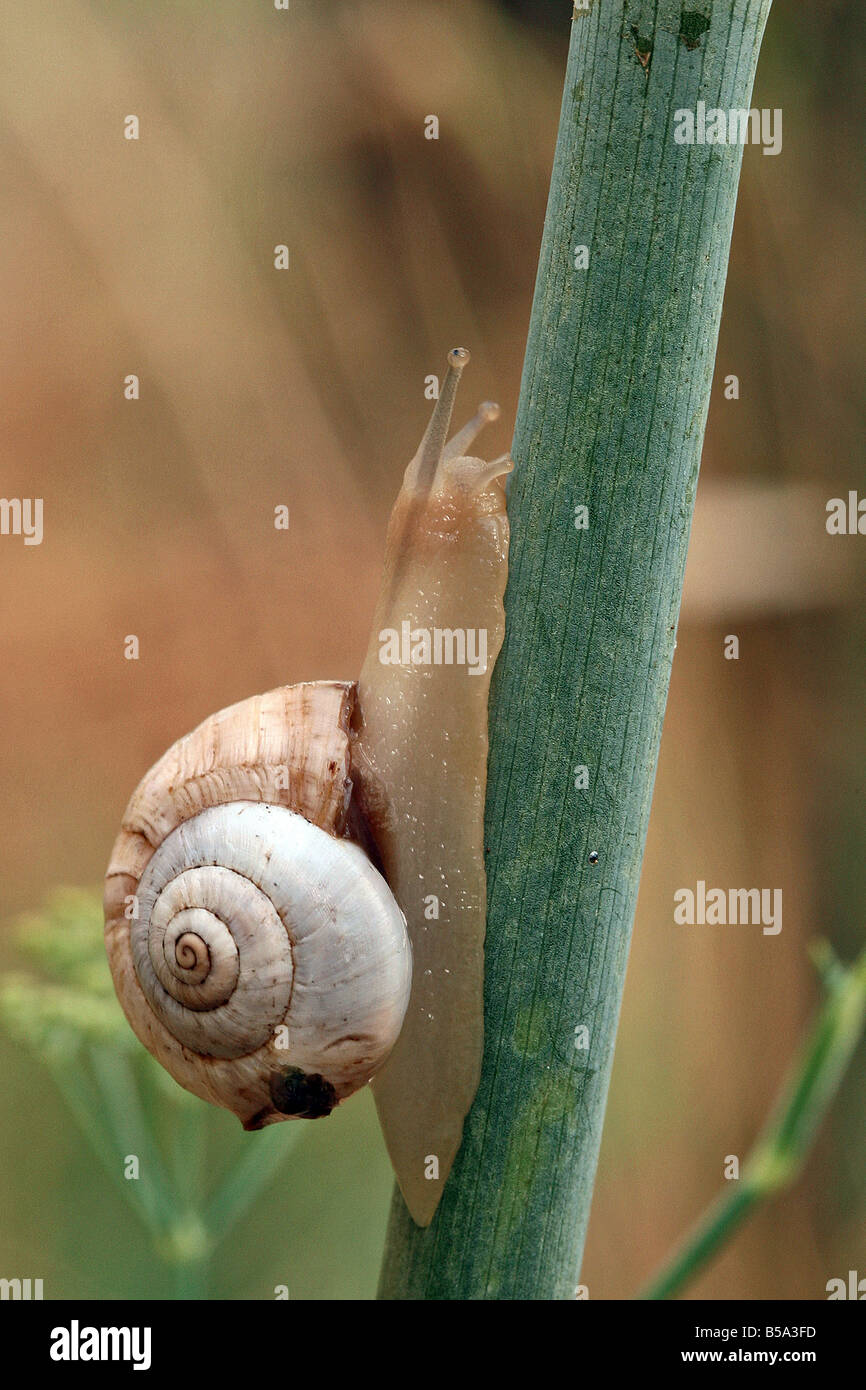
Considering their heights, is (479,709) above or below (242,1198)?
above

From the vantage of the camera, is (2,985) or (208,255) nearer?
(2,985)

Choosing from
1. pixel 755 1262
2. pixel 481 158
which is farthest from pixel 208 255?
pixel 755 1262

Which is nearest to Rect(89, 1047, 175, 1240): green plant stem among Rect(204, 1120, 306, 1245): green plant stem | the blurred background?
Rect(204, 1120, 306, 1245): green plant stem

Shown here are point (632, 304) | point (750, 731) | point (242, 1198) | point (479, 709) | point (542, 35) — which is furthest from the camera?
point (750, 731)

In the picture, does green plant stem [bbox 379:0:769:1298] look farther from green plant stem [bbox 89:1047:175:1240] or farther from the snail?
green plant stem [bbox 89:1047:175:1240]

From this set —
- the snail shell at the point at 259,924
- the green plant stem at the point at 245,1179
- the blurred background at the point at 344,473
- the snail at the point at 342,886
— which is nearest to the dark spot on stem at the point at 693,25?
the snail at the point at 342,886

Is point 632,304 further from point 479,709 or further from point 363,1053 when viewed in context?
point 363,1053

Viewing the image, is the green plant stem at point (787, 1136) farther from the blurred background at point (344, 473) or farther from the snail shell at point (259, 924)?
the blurred background at point (344, 473)

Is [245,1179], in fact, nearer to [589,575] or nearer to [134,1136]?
[134,1136]
